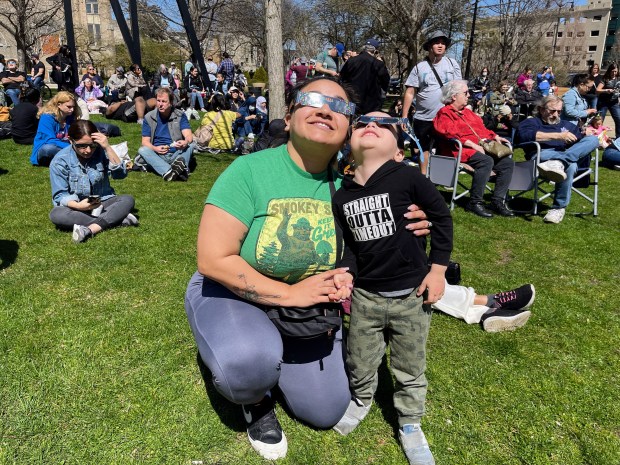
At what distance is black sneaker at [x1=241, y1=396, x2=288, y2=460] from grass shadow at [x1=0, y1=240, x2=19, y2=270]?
312cm

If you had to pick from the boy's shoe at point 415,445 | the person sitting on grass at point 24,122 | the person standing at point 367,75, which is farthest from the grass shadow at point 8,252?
the person sitting on grass at point 24,122

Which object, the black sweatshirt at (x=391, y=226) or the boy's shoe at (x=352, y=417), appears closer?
the black sweatshirt at (x=391, y=226)

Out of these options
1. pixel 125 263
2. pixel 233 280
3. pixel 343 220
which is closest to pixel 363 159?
pixel 343 220

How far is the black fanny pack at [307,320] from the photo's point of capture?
223 centimetres

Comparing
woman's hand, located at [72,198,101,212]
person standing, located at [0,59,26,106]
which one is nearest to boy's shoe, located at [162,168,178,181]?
woman's hand, located at [72,198,101,212]

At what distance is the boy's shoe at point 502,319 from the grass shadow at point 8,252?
13.7 ft

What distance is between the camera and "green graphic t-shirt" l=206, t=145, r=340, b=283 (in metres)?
2.21

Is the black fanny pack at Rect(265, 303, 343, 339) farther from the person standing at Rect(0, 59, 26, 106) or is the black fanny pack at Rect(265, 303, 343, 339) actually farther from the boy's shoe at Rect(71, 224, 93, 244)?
the person standing at Rect(0, 59, 26, 106)

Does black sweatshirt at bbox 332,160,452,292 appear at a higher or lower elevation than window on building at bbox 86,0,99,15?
lower

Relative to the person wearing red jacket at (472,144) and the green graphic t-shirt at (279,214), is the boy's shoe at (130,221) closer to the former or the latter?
the green graphic t-shirt at (279,214)

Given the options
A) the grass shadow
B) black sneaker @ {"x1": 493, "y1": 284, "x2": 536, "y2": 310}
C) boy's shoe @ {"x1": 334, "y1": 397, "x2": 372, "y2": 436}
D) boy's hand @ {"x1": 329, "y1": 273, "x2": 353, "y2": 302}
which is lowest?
boy's shoe @ {"x1": 334, "y1": 397, "x2": 372, "y2": 436}

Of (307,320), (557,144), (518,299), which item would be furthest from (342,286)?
(557,144)

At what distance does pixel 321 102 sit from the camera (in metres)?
2.20

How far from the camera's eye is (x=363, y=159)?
2260mm
